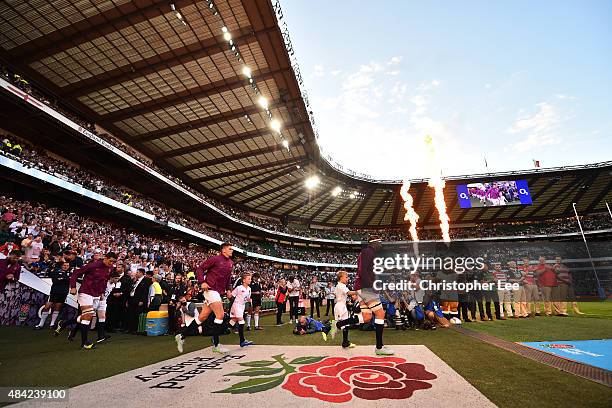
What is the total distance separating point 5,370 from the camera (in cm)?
477

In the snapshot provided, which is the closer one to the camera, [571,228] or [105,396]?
[105,396]

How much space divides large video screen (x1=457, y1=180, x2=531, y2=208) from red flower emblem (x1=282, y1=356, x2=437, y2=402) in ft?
127

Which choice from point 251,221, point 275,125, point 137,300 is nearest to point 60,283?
point 137,300

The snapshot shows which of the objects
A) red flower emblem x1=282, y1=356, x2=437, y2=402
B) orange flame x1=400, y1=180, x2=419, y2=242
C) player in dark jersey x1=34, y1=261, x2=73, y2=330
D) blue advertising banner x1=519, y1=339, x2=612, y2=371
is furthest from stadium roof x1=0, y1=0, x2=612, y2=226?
blue advertising banner x1=519, y1=339, x2=612, y2=371

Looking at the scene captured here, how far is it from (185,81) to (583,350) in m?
22.3

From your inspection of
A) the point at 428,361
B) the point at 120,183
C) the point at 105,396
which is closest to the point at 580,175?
the point at 428,361

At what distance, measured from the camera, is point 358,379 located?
3955 mm

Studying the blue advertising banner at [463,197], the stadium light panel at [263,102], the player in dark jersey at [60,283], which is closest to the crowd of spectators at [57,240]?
the player in dark jersey at [60,283]

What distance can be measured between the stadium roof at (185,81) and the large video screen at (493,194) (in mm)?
1801

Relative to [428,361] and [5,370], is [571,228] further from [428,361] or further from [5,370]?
[5,370]

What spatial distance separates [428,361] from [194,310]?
6.64 metres

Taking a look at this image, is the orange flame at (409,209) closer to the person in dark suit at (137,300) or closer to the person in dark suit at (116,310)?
the person in dark suit at (137,300)

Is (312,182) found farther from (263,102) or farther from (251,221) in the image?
(263,102)

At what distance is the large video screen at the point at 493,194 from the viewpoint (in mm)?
37344
